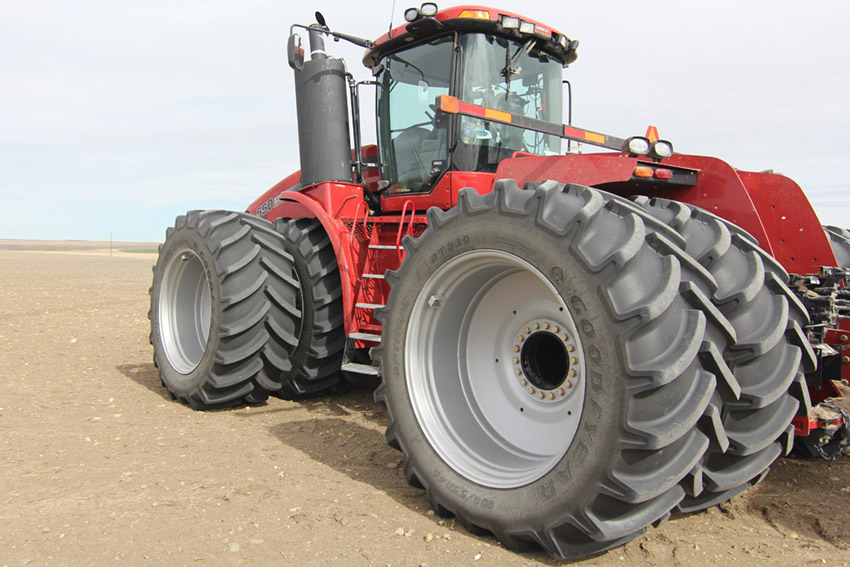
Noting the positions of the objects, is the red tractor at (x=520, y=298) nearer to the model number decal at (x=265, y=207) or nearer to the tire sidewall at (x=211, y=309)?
the tire sidewall at (x=211, y=309)

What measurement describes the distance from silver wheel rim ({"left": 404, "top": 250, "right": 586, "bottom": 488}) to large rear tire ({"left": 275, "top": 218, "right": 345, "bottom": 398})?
1.72 m

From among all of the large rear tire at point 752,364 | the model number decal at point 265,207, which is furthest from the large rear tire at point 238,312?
the large rear tire at point 752,364

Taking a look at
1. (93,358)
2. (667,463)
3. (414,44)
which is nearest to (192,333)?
(93,358)

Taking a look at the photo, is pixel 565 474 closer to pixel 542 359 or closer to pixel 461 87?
pixel 542 359

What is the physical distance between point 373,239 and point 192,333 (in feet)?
6.42

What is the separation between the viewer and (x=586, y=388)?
2398 millimetres

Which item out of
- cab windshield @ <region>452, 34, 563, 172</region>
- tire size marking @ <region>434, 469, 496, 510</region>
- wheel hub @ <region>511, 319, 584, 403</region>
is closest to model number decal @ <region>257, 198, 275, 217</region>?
cab windshield @ <region>452, 34, 563, 172</region>

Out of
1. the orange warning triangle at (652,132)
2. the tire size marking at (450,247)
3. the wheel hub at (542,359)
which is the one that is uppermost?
the orange warning triangle at (652,132)

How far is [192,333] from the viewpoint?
18.1ft

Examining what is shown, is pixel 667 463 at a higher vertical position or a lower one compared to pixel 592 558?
higher

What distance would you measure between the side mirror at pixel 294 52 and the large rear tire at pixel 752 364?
326cm

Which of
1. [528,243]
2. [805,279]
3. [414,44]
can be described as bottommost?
[805,279]

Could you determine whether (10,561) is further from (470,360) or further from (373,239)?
(373,239)

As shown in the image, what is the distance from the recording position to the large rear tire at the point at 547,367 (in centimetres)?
226
